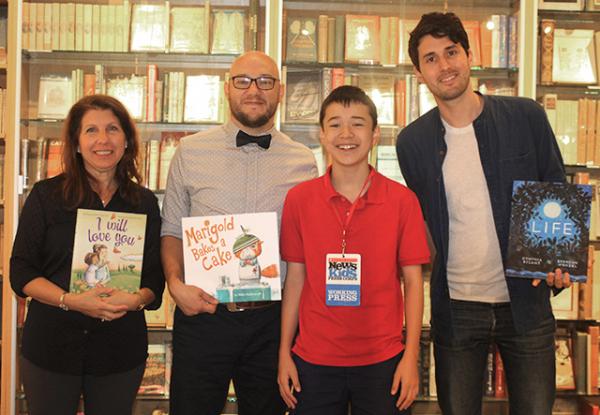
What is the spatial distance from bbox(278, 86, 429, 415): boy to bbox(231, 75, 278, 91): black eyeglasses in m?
0.28

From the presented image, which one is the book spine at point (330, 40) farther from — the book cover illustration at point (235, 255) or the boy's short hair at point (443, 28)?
the book cover illustration at point (235, 255)

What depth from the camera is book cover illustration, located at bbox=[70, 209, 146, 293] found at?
7.34ft

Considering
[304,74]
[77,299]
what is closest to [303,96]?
[304,74]

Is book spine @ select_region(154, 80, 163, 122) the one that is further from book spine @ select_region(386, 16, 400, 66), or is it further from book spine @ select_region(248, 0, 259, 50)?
book spine @ select_region(386, 16, 400, 66)

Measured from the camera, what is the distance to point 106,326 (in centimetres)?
229

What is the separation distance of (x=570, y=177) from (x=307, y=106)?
1.80m

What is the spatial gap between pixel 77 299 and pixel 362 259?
3.39ft

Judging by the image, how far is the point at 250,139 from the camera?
8.21 ft

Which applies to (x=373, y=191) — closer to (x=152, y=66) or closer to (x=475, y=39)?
(x=475, y=39)

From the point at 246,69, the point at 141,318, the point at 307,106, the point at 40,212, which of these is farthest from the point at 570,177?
the point at 40,212

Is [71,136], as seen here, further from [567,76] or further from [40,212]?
[567,76]

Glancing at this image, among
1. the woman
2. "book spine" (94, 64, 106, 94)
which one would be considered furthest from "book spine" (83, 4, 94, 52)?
the woman

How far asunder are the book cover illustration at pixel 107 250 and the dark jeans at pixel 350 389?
76 centimetres

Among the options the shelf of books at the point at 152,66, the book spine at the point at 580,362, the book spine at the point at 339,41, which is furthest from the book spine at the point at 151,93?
the book spine at the point at 580,362
